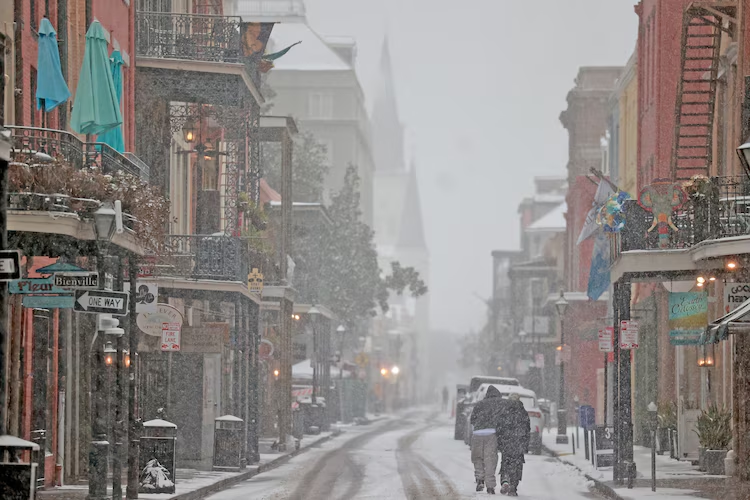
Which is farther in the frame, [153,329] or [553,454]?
[553,454]

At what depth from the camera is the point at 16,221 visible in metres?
17.4

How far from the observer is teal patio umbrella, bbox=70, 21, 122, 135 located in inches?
825

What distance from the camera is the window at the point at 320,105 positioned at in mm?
111125

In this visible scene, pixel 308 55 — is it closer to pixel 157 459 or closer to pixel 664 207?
pixel 664 207

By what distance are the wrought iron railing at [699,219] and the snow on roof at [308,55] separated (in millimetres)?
84193

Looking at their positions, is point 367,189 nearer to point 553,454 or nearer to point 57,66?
point 553,454

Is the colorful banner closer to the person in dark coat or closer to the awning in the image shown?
the person in dark coat

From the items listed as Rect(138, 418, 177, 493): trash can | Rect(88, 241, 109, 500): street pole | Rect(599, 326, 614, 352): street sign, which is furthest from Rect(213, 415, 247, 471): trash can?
Rect(88, 241, 109, 500): street pole

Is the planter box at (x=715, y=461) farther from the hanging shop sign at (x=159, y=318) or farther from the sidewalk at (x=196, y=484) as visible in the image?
the hanging shop sign at (x=159, y=318)

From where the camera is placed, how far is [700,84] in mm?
34281

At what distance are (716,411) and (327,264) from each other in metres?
41.8

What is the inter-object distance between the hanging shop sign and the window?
84.6 m

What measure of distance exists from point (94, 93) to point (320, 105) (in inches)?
3566

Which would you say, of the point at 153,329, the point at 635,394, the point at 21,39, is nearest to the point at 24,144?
the point at 21,39
